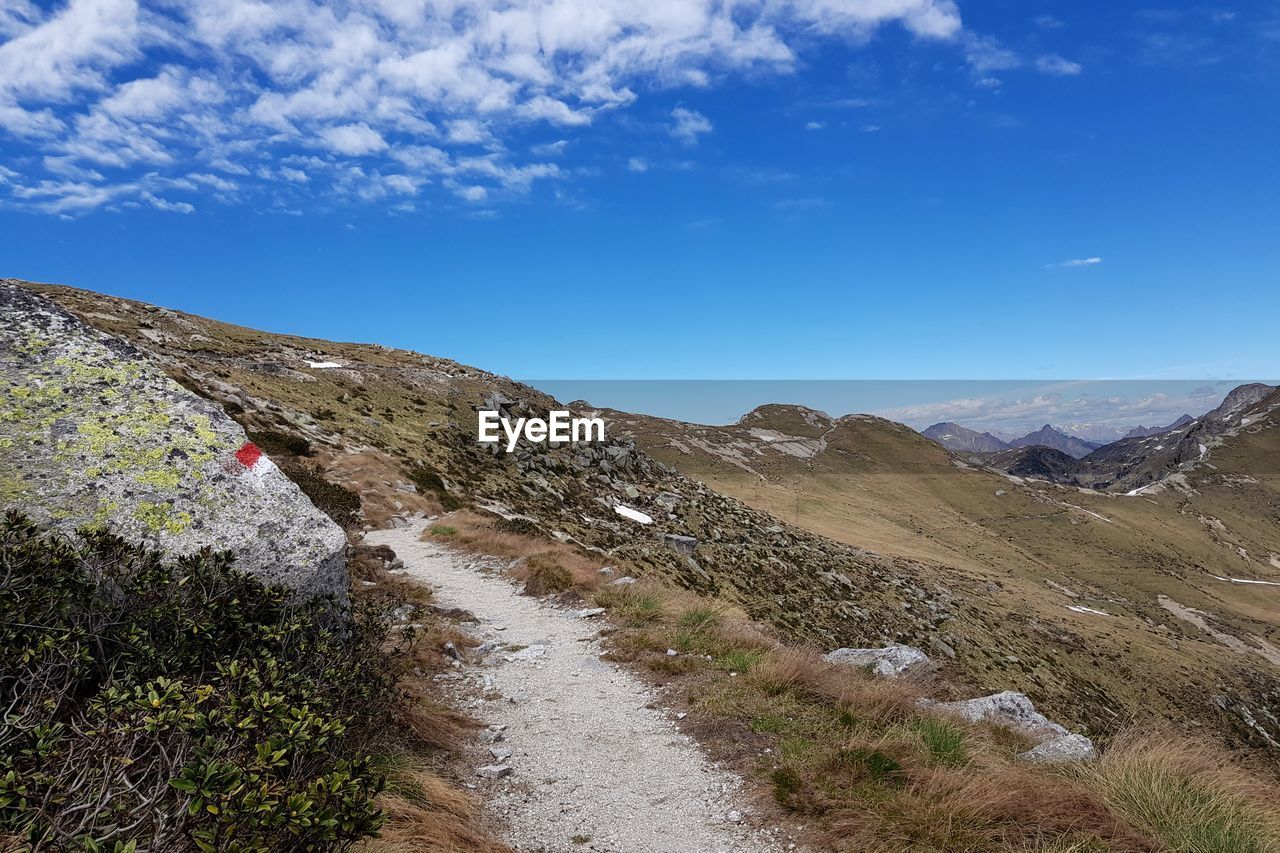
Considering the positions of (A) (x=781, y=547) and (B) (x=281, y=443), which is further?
(A) (x=781, y=547)

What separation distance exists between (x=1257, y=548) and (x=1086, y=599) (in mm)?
91025

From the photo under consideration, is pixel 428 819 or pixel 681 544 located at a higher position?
pixel 428 819

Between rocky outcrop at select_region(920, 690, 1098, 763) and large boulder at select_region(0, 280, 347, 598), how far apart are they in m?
8.74

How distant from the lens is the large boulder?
17.4 ft

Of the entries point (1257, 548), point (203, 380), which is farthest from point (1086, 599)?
point (203, 380)

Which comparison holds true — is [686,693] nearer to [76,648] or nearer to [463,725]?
[463,725]

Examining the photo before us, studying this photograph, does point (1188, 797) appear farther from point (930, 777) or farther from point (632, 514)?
point (632, 514)

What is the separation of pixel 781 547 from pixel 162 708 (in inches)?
1949

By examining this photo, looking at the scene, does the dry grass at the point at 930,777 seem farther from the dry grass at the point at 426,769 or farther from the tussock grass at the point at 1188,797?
the dry grass at the point at 426,769

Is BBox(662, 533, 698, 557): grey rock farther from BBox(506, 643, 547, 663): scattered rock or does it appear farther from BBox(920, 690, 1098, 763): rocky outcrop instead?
BBox(920, 690, 1098, 763): rocky outcrop

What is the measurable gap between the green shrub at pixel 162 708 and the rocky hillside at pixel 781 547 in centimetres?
1596

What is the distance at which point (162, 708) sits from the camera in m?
3.44

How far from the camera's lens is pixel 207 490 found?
587 cm

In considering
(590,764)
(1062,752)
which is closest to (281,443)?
(590,764)
